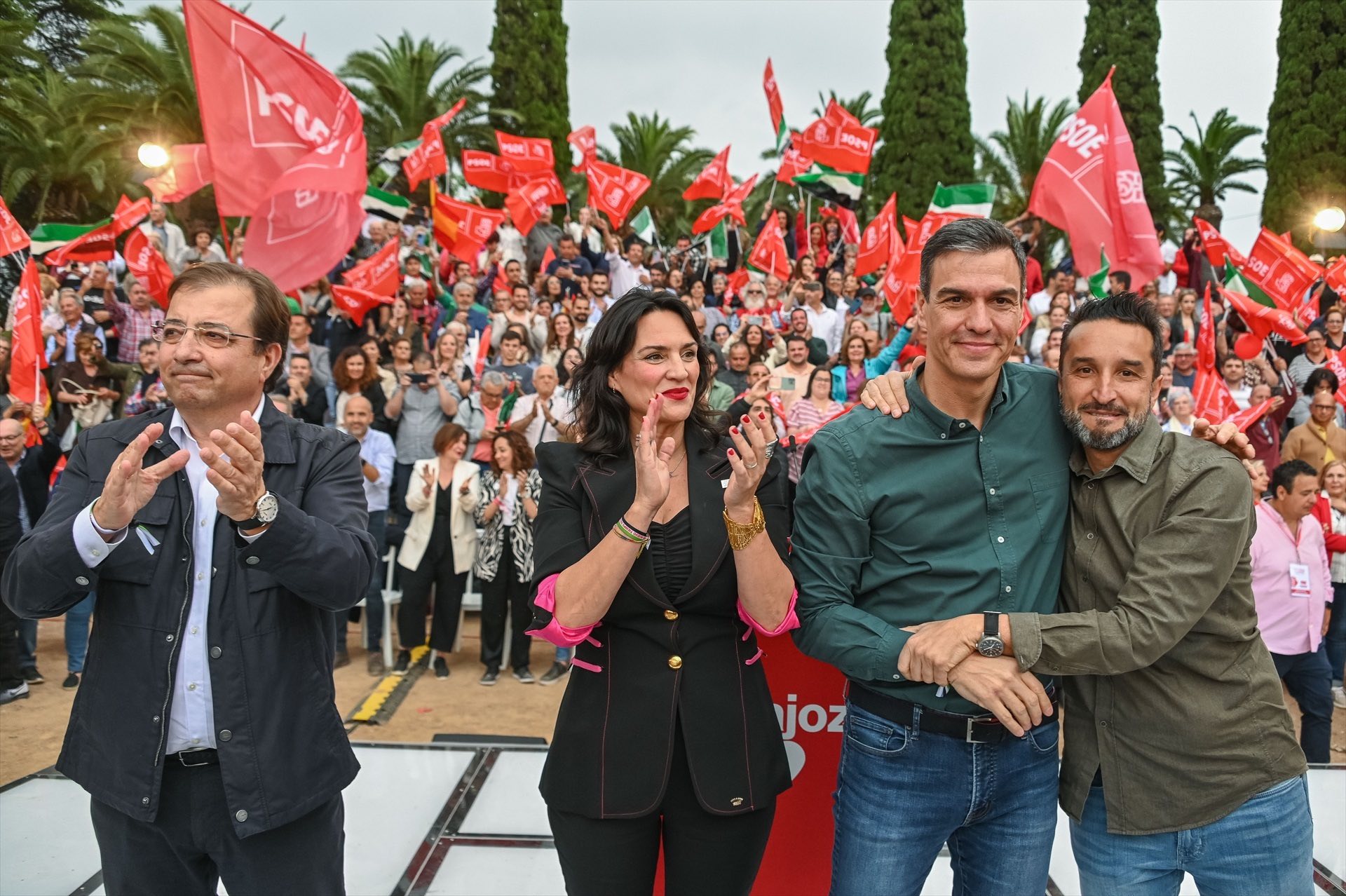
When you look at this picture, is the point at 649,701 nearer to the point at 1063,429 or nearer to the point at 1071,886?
the point at 1063,429

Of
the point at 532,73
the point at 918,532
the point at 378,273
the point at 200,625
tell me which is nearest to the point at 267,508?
the point at 200,625

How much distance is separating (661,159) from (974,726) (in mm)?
29140

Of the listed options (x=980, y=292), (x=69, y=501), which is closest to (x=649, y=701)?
(x=980, y=292)

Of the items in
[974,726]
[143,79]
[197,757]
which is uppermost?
[143,79]

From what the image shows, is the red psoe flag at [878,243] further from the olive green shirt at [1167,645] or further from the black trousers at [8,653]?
the olive green shirt at [1167,645]

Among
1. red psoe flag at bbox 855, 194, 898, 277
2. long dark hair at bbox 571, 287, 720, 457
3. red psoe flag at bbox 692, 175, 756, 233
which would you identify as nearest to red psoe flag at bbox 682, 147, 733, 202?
red psoe flag at bbox 692, 175, 756, 233

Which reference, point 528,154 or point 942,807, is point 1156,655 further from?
point 528,154

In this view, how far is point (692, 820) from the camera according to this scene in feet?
7.43

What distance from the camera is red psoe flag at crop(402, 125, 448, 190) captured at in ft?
40.3

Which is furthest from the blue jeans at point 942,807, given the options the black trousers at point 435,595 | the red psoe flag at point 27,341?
the red psoe flag at point 27,341

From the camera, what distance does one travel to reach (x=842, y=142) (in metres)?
13.2

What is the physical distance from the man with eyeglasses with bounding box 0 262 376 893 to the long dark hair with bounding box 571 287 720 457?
25.0 inches

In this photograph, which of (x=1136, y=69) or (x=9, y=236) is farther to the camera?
(x=1136, y=69)

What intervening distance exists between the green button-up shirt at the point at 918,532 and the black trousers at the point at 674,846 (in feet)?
1.45
